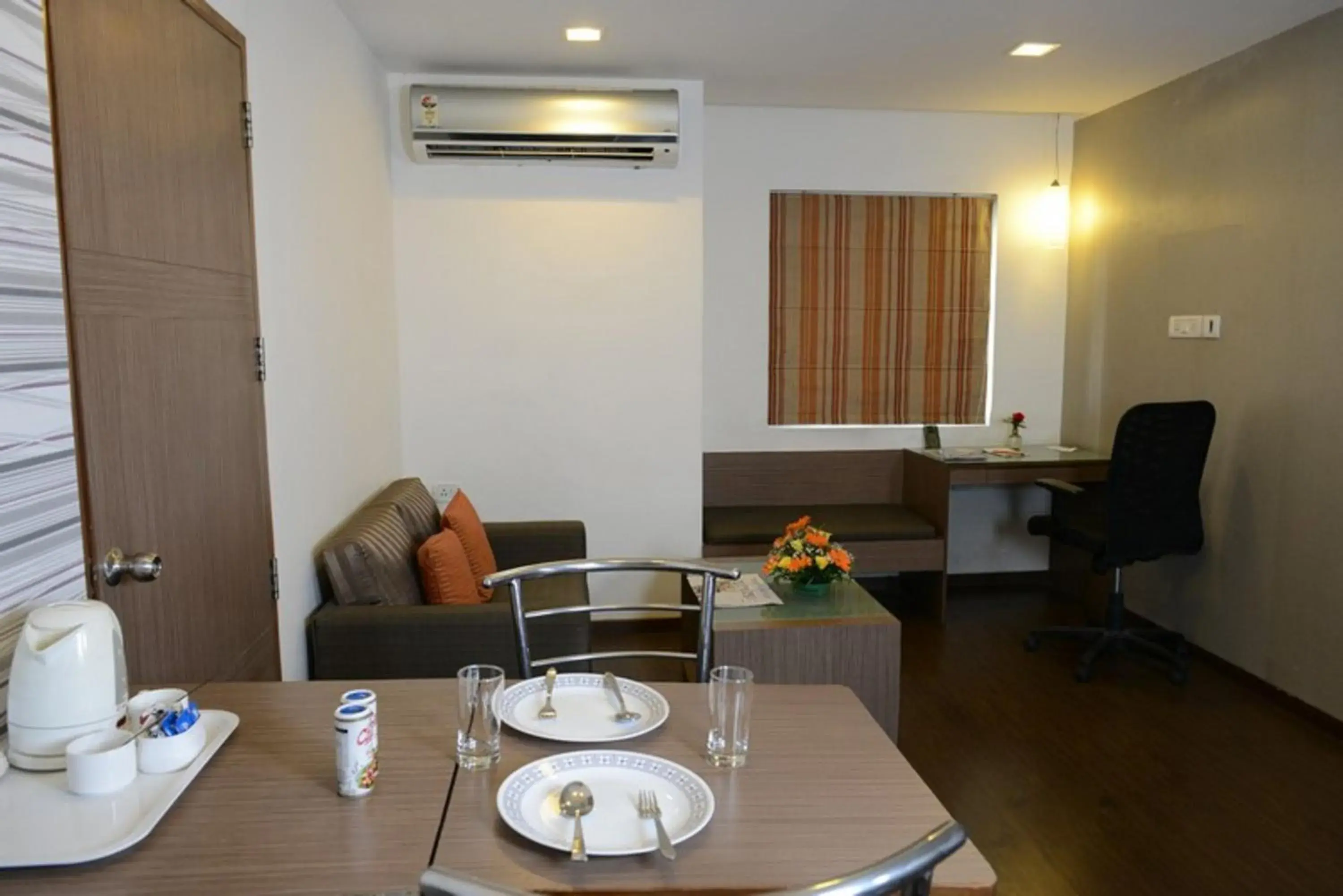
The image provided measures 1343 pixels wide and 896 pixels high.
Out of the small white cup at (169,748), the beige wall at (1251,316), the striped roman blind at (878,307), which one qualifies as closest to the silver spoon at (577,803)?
the small white cup at (169,748)

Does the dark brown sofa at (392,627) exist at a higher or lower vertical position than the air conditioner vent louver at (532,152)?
lower

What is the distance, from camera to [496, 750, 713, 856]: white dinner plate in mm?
1140

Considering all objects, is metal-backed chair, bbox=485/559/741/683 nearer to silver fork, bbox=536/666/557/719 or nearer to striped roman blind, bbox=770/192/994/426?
silver fork, bbox=536/666/557/719

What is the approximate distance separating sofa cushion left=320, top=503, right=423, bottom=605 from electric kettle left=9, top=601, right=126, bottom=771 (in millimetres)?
1456

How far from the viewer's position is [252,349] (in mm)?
2373

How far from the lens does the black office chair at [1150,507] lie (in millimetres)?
3650

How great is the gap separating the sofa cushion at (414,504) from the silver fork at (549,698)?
191cm

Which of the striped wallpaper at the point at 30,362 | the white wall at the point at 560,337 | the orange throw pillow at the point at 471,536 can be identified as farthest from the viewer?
the white wall at the point at 560,337

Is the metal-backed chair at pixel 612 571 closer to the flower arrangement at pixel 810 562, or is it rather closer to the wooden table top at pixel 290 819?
the wooden table top at pixel 290 819

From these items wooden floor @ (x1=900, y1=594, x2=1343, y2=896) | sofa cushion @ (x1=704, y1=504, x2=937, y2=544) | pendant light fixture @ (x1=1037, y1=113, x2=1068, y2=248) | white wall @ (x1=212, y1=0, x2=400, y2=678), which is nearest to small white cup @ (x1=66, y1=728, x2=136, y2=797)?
white wall @ (x1=212, y1=0, x2=400, y2=678)

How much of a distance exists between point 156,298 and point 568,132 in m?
2.40

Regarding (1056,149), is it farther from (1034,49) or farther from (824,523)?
(824,523)

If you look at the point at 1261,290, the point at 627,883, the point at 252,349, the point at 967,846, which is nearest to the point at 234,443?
the point at 252,349

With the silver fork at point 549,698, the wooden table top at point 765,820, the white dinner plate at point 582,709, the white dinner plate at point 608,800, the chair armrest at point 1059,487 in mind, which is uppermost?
the silver fork at point 549,698
